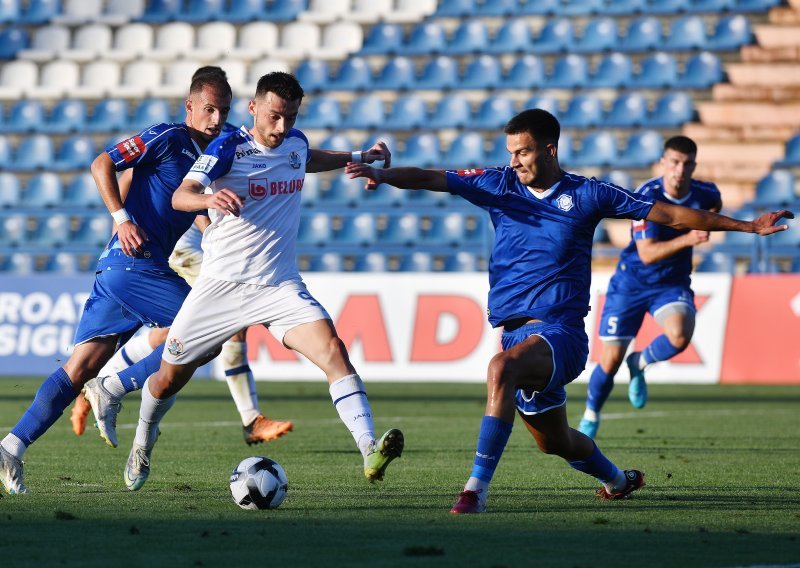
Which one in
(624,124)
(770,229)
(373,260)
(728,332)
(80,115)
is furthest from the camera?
(80,115)

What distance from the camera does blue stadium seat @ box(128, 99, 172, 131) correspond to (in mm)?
25359

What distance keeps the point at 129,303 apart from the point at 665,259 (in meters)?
5.42

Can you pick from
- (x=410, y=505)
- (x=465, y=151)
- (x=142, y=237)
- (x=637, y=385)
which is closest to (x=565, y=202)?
(x=410, y=505)

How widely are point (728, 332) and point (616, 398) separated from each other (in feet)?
7.90

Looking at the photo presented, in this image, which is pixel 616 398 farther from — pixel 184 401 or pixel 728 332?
pixel 184 401

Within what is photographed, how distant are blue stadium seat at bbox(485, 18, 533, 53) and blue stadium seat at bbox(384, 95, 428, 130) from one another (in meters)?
1.88

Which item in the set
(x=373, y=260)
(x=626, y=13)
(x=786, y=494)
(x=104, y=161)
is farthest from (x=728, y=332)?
(x=104, y=161)

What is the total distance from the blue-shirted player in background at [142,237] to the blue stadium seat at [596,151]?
15.8 meters

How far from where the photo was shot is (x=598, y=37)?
25.4m

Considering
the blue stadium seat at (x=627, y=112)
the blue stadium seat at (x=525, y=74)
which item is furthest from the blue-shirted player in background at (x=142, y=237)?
the blue stadium seat at (x=525, y=74)

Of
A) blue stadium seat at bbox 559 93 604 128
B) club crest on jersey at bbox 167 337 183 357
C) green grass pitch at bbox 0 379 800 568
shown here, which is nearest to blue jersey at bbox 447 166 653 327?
green grass pitch at bbox 0 379 800 568

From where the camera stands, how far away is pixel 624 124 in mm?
24219

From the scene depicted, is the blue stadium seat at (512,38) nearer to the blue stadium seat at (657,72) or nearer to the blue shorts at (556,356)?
the blue stadium seat at (657,72)

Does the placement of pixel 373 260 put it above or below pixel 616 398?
above
